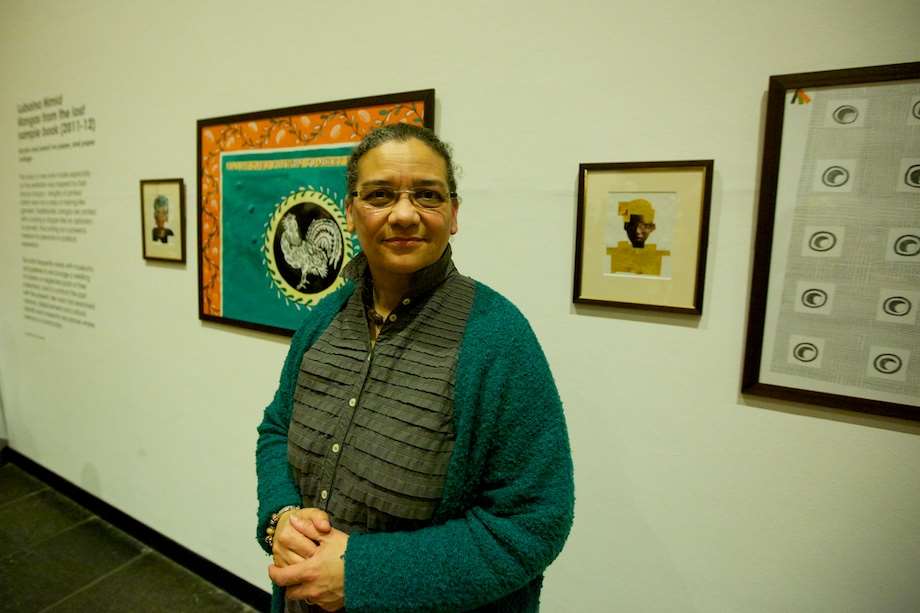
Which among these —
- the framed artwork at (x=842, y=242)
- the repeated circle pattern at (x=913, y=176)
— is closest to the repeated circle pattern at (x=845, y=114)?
the framed artwork at (x=842, y=242)

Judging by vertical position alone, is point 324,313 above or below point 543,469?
above

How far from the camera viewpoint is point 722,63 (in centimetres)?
99

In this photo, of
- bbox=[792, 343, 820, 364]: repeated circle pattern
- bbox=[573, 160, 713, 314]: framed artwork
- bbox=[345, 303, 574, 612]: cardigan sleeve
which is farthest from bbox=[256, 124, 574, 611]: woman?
bbox=[792, 343, 820, 364]: repeated circle pattern

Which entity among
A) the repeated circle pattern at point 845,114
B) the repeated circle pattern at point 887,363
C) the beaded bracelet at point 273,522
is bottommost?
the beaded bracelet at point 273,522

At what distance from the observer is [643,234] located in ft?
3.54

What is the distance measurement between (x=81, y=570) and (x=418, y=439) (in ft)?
7.34

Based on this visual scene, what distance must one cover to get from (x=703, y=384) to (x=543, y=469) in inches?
21.7

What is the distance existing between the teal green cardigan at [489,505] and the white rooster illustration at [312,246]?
32.6 inches

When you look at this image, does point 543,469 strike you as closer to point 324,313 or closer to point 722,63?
point 324,313

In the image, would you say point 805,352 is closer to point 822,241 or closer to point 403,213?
point 822,241

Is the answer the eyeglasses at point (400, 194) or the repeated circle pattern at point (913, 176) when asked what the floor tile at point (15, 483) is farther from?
the repeated circle pattern at point (913, 176)

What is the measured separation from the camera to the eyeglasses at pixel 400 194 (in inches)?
32.5

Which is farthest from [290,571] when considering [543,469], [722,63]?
[722,63]

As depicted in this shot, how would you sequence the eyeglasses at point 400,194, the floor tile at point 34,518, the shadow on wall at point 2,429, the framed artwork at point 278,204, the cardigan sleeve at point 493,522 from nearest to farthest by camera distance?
the cardigan sleeve at point 493,522 < the eyeglasses at point 400,194 < the framed artwork at point 278,204 < the floor tile at point 34,518 < the shadow on wall at point 2,429
